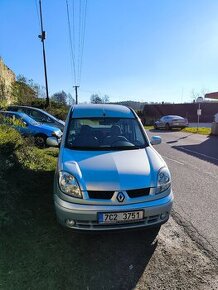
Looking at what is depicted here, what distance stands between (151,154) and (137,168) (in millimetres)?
655

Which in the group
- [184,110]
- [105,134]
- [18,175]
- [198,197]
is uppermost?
[105,134]

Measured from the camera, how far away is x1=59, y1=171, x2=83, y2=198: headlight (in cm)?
344

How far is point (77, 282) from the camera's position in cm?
292

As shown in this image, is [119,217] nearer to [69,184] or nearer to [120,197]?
→ [120,197]

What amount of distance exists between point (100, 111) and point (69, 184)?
2.22 meters

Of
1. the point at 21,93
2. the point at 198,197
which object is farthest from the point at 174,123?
the point at 198,197

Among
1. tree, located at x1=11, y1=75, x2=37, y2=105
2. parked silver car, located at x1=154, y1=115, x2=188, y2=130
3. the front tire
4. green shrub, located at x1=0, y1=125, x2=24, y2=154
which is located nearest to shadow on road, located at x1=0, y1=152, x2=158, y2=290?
green shrub, located at x1=0, y1=125, x2=24, y2=154

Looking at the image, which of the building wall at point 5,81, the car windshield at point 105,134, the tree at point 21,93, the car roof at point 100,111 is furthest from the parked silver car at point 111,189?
the tree at point 21,93

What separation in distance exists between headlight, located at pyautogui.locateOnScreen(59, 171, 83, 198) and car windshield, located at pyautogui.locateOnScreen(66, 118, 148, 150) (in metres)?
0.85

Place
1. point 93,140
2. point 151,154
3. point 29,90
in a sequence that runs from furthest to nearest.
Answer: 1. point 29,90
2. point 93,140
3. point 151,154

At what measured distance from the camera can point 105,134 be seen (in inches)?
196

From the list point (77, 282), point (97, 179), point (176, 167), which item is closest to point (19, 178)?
point (97, 179)

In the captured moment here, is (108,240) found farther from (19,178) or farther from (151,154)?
(19,178)

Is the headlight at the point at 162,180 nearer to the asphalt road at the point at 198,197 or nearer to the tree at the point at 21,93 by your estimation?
the asphalt road at the point at 198,197
